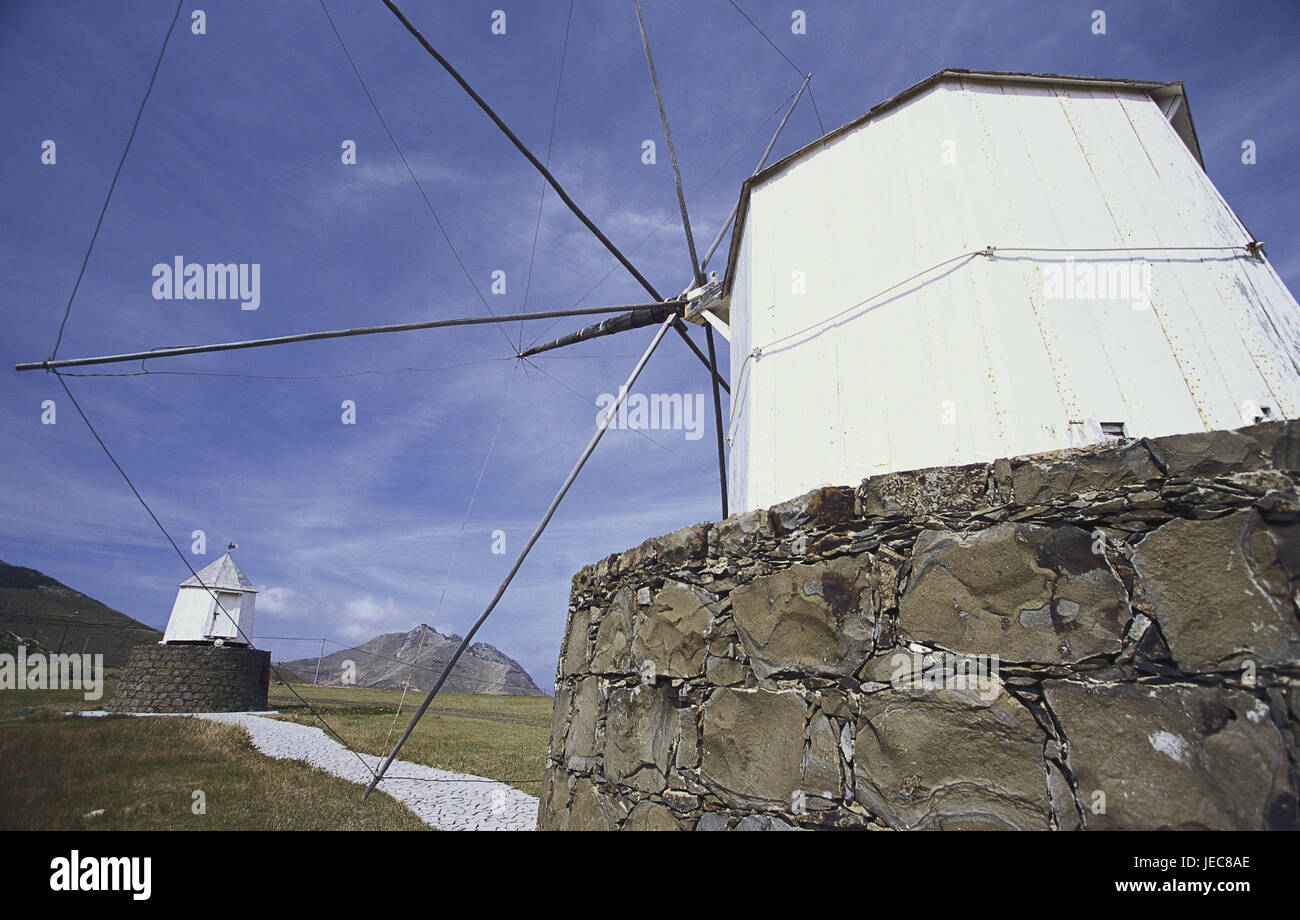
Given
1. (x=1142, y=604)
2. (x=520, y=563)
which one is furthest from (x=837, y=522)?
(x=520, y=563)

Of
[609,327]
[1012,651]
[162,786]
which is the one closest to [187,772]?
[162,786]

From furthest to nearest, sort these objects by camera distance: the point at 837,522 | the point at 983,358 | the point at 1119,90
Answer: the point at 1119,90
the point at 983,358
the point at 837,522

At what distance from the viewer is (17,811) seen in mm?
8414

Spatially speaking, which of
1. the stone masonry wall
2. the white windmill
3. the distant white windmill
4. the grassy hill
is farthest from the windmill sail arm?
the grassy hill

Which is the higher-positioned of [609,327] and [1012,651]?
[609,327]

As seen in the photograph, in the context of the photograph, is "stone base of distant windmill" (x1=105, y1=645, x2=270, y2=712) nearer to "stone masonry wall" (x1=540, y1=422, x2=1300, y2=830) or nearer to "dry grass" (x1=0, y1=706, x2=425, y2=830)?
"dry grass" (x1=0, y1=706, x2=425, y2=830)

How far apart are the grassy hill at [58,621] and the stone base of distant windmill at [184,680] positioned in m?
18.0

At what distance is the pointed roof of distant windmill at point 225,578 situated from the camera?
84.3 feet

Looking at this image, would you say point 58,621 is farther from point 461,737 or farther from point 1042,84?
point 1042,84

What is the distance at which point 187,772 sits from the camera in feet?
40.2

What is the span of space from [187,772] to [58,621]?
50080mm
